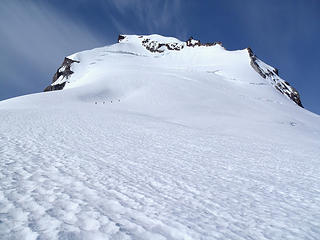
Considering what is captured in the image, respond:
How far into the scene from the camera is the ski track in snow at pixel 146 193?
2.51 metres

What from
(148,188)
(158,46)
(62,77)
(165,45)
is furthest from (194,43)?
(148,188)

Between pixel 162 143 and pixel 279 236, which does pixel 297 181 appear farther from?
pixel 162 143

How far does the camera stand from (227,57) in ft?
181

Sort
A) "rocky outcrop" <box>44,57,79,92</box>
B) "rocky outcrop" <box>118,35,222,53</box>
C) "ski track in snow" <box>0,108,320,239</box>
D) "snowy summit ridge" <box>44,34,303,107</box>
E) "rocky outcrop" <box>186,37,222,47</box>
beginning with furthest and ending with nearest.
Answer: "rocky outcrop" <box>118,35,222,53</box> < "rocky outcrop" <box>186,37,222,47</box> < "snowy summit ridge" <box>44,34,303,107</box> < "rocky outcrop" <box>44,57,79,92</box> < "ski track in snow" <box>0,108,320,239</box>

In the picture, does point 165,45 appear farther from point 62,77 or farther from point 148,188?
point 148,188

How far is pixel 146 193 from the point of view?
144 inches

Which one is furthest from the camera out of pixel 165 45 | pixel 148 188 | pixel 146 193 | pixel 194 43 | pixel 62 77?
pixel 165 45

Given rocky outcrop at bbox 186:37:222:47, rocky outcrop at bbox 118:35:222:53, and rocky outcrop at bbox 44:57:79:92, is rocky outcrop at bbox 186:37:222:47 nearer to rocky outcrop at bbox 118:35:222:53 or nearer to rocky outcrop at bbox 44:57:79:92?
rocky outcrop at bbox 118:35:222:53

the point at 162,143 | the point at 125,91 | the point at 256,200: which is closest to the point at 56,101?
the point at 125,91

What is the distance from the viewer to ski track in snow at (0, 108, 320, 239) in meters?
2.51

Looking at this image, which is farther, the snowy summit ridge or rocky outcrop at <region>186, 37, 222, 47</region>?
rocky outcrop at <region>186, 37, 222, 47</region>

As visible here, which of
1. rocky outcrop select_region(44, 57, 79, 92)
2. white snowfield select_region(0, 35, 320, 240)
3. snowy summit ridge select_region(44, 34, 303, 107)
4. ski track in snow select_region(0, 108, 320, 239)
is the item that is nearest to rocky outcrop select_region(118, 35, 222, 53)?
snowy summit ridge select_region(44, 34, 303, 107)

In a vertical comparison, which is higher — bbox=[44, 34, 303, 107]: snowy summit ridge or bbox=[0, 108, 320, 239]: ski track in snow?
bbox=[44, 34, 303, 107]: snowy summit ridge

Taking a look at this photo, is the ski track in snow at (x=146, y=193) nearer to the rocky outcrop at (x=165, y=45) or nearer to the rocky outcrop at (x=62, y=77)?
the rocky outcrop at (x=62, y=77)
